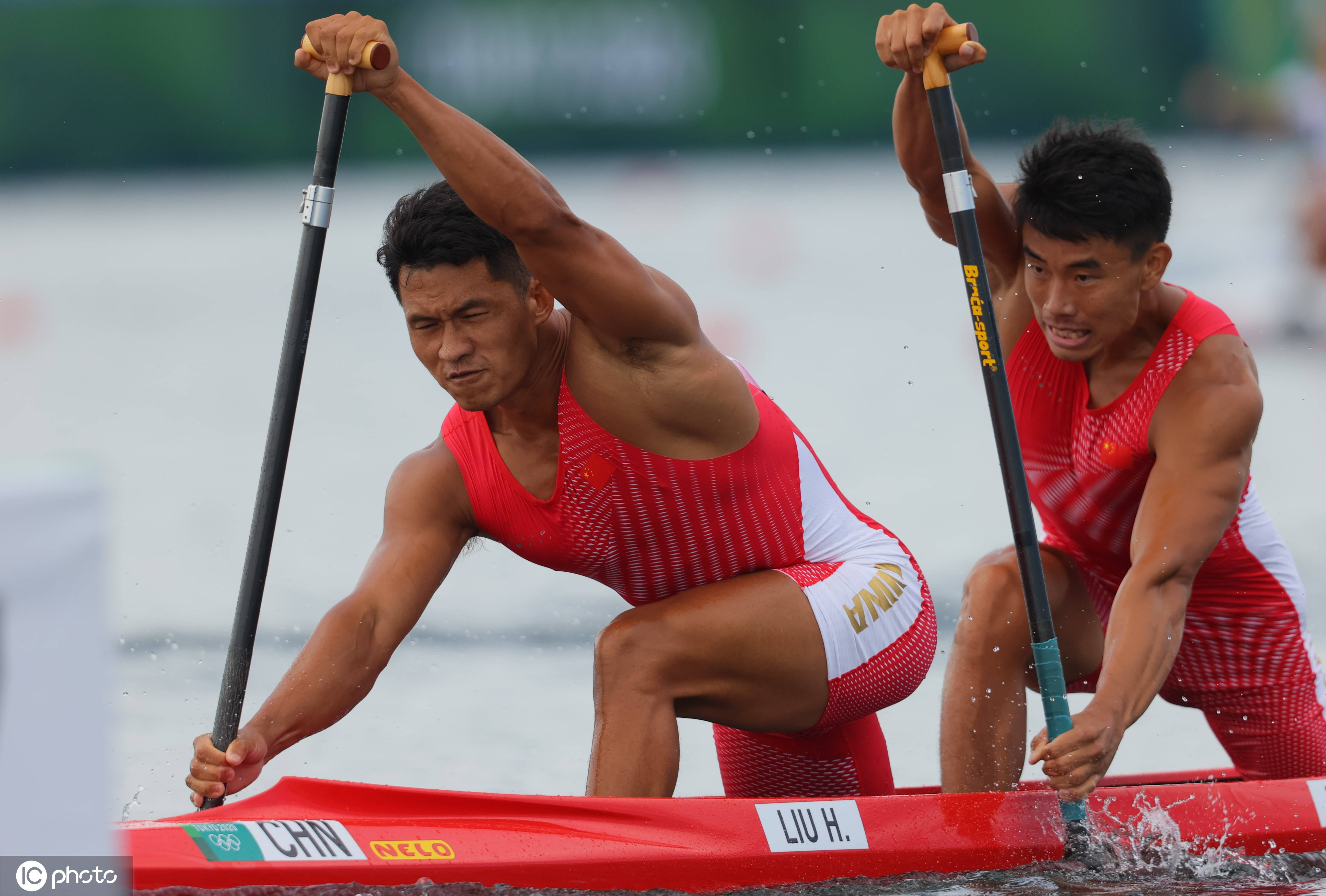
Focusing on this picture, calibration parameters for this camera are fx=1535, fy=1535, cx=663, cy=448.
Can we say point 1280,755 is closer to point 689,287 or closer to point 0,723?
point 0,723

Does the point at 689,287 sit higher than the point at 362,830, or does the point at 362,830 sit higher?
the point at 689,287

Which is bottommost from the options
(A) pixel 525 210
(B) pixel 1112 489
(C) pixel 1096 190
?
(B) pixel 1112 489

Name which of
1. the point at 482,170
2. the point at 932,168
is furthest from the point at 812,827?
the point at 932,168

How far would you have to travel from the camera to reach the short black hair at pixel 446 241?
10.9 ft

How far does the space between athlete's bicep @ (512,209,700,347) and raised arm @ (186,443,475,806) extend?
2.16ft

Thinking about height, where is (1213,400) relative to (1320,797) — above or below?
above

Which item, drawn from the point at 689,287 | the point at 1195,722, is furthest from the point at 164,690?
the point at 689,287

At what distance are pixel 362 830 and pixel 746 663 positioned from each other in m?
0.89

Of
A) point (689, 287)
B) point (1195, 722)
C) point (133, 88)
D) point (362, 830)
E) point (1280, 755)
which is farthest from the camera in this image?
point (133, 88)

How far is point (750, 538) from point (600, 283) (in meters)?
0.77

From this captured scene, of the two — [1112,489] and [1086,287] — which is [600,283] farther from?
[1112,489]

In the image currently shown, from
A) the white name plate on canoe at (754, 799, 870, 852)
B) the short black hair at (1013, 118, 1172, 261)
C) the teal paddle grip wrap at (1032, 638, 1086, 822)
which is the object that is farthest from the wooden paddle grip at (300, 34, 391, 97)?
the teal paddle grip wrap at (1032, 638, 1086, 822)

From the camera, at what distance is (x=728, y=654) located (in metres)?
3.36

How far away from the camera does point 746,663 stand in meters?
3.39
